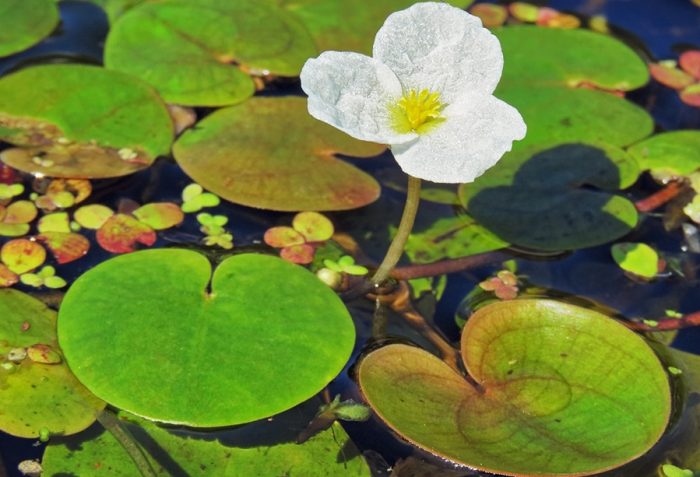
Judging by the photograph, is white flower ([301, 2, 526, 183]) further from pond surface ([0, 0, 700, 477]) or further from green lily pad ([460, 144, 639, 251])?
green lily pad ([460, 144, 639, 251])

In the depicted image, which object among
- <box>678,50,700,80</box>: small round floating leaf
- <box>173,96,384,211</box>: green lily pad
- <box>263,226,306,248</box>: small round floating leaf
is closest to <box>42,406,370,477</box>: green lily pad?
<box>263,226,306,248</box>: small round floating leaf

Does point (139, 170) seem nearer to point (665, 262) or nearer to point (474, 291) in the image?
point (474, 291)

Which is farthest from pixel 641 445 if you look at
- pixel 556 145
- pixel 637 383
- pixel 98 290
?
pixel 98 290

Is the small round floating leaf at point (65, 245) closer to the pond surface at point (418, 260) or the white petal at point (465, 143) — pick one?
the pond surface at point (418, 260)

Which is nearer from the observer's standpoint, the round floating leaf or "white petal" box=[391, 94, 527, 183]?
"white petal" box=[391, 94, 527, 183]

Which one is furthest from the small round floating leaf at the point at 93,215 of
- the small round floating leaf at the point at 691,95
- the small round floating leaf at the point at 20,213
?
the small round floating leaf at the point at 691,95

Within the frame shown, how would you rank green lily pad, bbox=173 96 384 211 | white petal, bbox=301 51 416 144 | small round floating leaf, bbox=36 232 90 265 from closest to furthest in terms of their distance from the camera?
white petal, bbox=301 51 416 144
small round floating leaf, bbox=36 232 90 265
green lily pad, bbox=173 96 384 211
